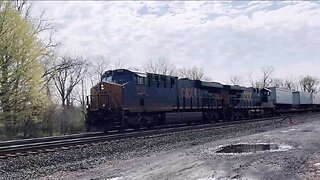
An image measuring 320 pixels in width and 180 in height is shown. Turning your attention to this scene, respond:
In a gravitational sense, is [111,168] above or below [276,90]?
below

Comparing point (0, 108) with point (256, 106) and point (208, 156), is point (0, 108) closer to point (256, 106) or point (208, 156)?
point (208, 156)

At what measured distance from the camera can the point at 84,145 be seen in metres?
15.9

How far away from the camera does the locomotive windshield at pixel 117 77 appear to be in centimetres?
2412

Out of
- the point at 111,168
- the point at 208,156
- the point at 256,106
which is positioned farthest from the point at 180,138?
the point at 256,106

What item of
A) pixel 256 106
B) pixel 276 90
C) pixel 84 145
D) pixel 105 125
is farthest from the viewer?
pixel 276 90

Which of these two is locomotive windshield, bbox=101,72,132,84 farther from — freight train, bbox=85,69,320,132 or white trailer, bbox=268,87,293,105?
white trailer, bbox=268,87,293,105

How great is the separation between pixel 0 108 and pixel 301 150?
21987mm

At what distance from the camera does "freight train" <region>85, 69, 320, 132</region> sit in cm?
2297

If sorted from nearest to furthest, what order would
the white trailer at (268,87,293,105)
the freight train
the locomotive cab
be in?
the locomotive cab → the freight train → the white trailer at (268,87,293,105)

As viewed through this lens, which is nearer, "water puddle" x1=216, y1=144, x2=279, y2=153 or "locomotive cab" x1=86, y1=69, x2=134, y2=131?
"water puddle" x1=216, y1=144, x2=279, y2=153

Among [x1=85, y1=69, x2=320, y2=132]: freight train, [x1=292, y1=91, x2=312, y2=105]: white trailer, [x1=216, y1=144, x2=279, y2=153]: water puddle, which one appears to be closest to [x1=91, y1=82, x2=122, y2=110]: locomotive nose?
[x1=85, y1=69, x2=320, y2=132]: freight train

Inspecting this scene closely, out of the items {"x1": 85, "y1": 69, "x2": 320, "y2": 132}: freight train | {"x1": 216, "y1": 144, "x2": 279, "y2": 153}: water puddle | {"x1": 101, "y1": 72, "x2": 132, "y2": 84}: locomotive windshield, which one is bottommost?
{"x1": 216, "y1": 144, "x2": 279, "y2": 153}: water puddle

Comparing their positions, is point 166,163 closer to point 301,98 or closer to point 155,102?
point 155,102

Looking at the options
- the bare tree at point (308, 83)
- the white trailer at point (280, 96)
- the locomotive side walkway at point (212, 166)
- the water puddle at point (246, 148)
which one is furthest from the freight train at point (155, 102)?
the bare tree at point (308, 83)
